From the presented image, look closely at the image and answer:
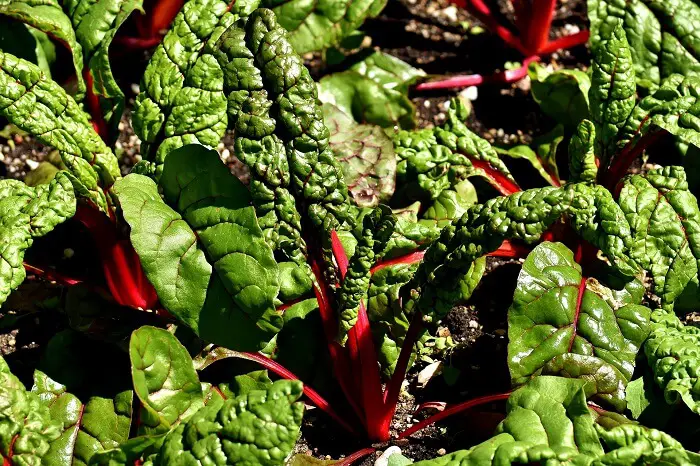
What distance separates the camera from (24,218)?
2174 millimetres

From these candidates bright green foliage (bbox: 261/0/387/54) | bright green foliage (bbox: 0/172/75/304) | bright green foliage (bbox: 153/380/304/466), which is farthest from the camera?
bright green foliage (bbox: 261/0/387/54)

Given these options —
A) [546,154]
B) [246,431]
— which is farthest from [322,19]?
[246,431]

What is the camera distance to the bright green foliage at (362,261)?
2.13 meters

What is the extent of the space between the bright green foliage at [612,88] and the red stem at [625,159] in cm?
3

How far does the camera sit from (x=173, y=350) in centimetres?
224

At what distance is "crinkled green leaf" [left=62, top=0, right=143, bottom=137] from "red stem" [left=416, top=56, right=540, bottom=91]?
1112mm

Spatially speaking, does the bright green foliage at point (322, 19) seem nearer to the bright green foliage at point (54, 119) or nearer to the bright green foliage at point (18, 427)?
the bright green foliage at point (54, 119)

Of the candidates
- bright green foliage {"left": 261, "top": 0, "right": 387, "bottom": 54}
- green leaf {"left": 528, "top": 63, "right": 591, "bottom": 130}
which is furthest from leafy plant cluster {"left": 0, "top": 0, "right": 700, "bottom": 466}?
bright green foliage {"left": 261, "top": 0, "right": 387, "bottom": 54}

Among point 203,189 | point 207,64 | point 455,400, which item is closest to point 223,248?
point 203,189

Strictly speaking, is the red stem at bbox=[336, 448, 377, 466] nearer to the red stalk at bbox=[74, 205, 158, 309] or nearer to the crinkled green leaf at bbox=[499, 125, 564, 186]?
the red stalk at bbox=[74, 205, 158, 309]

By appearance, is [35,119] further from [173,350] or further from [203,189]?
[173,350]

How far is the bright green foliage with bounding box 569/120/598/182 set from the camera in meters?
2.61

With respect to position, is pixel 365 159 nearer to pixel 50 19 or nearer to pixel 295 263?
pixel 295 263

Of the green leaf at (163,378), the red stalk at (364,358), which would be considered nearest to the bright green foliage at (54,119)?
the green leaf at (163,378)
